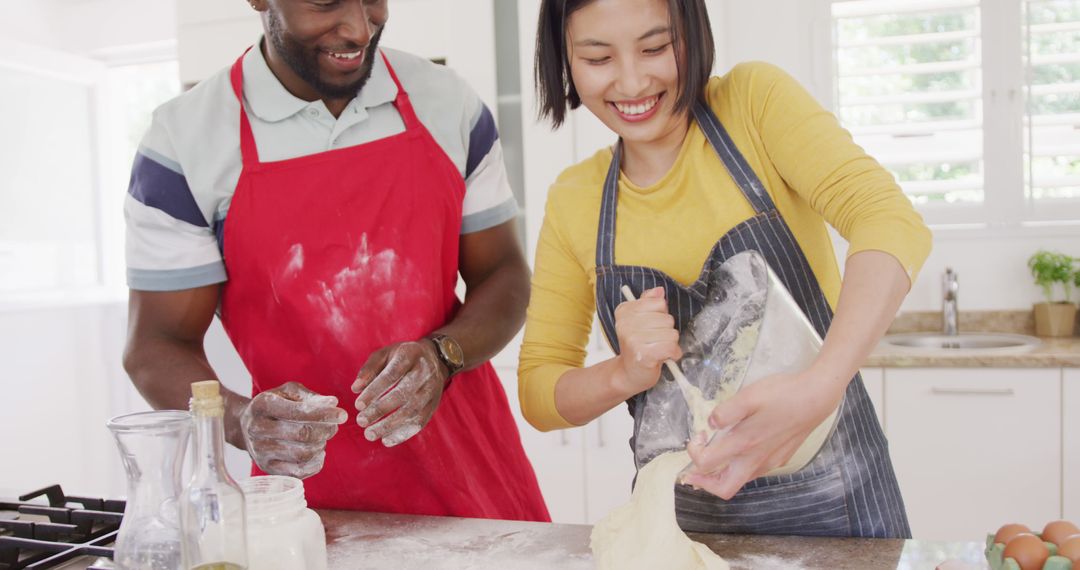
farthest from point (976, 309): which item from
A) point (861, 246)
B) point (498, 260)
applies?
point (861, 246)

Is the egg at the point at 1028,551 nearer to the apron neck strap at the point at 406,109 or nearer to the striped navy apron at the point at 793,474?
the striped navy apron at the point at 793,474

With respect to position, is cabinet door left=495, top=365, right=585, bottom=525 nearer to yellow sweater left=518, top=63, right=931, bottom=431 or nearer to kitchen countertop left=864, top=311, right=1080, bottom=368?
kitchen countertop left=864, top=311, right=1080, bottom=368

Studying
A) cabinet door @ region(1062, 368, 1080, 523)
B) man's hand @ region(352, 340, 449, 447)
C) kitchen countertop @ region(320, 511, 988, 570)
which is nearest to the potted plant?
cabinet door @ region(1062, 368, 1080, 523)

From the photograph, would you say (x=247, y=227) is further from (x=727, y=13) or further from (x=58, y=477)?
(x=58, y=477)

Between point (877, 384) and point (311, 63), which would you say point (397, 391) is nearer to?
point (311, 63)

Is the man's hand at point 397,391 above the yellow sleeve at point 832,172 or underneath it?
underneath

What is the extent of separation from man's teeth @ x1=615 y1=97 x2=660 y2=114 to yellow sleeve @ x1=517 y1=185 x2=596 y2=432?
18 cm

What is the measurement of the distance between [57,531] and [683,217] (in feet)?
3.22

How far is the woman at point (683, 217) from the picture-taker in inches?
42.5

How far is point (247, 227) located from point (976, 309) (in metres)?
2.48

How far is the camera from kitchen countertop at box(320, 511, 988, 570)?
1.04 meters

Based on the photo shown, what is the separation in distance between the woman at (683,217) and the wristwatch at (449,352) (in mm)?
168

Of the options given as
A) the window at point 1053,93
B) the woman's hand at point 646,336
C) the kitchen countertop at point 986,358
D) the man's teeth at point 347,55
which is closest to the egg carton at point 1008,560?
the woman's hand at point 646,336

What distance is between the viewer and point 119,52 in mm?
4000
